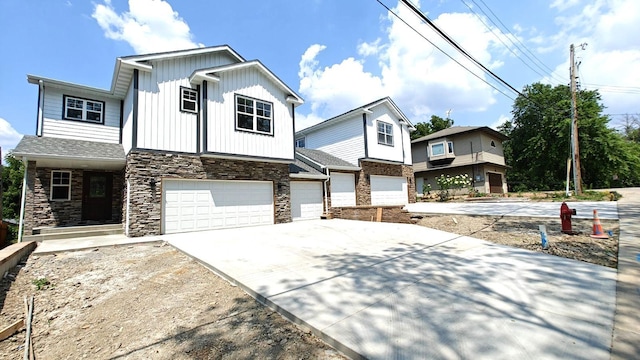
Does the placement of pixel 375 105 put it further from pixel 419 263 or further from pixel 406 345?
pixel 406 345

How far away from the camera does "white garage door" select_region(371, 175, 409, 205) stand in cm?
1677

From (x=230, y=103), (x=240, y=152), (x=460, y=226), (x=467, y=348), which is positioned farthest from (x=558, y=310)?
(x=230, y=103)

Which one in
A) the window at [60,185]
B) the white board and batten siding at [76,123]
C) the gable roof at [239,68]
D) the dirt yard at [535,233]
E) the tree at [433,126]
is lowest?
the dirt yard at [535,233]

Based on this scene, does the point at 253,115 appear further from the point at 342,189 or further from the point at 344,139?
the point at 344,139

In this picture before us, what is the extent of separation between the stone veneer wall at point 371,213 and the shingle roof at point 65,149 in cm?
952

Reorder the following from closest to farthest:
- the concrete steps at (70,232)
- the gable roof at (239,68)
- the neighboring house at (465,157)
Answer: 1. the concrete steps at (70,232)
2. the gable roof at (239,68)
3. the neighboring house at (465,157)

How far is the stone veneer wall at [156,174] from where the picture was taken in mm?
8672

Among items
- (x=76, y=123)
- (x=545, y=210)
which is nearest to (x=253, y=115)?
(x=76, y=123)

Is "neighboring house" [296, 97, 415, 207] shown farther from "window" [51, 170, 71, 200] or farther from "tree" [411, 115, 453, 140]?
"tree" [411, 115, 453, 140]

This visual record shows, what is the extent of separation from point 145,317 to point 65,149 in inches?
370

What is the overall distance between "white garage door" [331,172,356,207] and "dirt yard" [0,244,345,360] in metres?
10.1

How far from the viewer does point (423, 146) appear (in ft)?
85.5

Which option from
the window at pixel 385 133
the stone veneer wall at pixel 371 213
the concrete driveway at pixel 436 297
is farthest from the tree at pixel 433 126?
the concrete driveway at pixel 436 297

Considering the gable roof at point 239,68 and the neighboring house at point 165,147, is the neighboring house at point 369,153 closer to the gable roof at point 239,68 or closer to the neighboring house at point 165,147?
the gable roof at point 239,68
